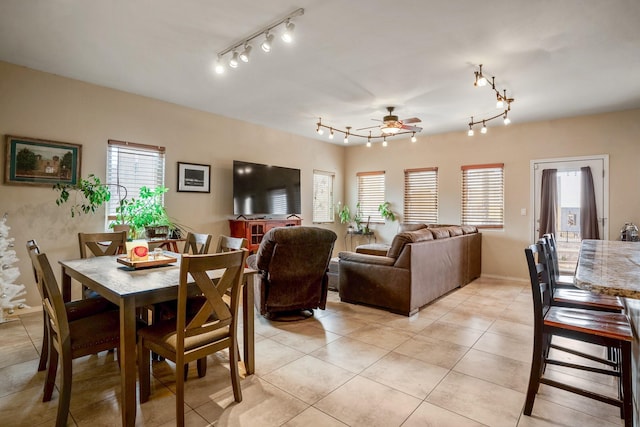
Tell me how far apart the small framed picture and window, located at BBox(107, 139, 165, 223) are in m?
0.29

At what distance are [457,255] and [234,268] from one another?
4.00 meters

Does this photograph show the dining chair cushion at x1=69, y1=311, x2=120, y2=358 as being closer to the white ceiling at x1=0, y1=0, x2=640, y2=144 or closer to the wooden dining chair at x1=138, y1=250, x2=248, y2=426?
the wooden dining chair at x1=138, y1=250, x2=248, y2=426

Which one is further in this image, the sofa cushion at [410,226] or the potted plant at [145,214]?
the sofa cushion at [410,226]

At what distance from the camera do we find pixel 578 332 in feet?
6.01

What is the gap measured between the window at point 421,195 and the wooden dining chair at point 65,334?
19.6 feet

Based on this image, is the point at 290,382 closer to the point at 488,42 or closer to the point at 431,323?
the point at 431,323

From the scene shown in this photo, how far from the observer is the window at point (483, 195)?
6113 mm

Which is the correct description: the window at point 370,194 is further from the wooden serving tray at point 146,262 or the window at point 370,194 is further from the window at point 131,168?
the wooden serving tray at point 146,262

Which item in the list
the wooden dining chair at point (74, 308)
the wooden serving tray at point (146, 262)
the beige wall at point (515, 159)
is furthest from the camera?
the beige wall at point (515, 159)

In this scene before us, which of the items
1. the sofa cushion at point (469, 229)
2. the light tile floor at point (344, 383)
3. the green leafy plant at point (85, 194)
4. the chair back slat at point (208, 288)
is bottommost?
the light tile floor at point (344, 383)

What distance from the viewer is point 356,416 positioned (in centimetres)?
199

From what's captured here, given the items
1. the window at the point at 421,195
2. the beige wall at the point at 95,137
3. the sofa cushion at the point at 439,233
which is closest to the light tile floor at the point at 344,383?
the beige wall at the point at 95,137

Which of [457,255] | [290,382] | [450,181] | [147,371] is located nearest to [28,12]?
[147,371]

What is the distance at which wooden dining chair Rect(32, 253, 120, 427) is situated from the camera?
1.82m
